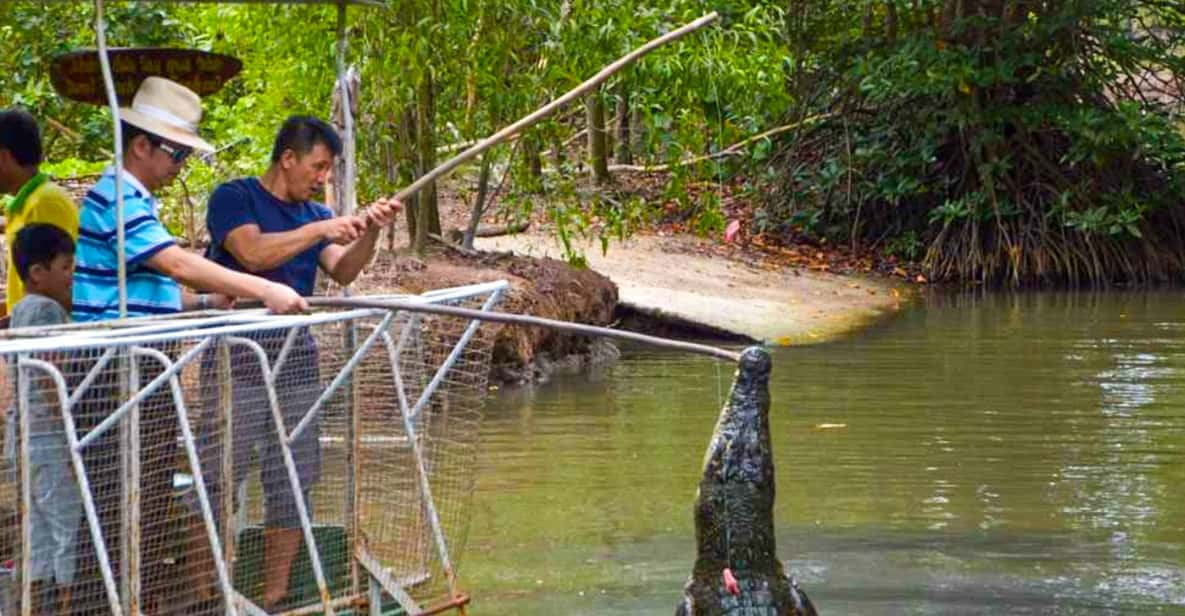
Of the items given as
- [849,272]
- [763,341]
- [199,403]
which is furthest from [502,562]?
[849,272]

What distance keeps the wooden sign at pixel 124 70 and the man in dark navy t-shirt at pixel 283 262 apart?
49 centimetres

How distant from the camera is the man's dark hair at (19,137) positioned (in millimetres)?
6398

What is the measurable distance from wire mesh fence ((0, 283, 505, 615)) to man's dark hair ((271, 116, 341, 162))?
0.54 meters

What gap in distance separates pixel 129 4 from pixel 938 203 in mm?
10476

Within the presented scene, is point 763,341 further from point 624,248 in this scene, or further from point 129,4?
point 129,4

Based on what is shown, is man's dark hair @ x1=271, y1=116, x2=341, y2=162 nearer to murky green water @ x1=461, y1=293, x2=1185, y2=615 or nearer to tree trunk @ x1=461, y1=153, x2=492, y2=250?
murky green water @ x1=461, y1=293, x2=1185, y2=615

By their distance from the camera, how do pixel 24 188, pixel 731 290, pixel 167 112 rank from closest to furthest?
→ pixel 167 112
pixel 24 188
pixel 731 290

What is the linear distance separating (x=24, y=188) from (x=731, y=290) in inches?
445

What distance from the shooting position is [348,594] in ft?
19.9

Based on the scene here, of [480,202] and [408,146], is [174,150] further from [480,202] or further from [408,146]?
[480,202]

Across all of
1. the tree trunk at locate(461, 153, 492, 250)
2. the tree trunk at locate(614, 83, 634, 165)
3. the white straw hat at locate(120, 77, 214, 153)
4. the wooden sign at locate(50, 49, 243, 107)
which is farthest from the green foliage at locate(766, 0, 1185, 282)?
the white straw hat at locate(120, 77, 214, 153)

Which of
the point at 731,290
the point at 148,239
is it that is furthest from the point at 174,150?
the point at 731,290

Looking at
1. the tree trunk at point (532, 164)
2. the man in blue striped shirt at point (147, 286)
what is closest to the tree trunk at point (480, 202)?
the tree trunk at point (532, 164)

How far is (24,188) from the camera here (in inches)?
250
